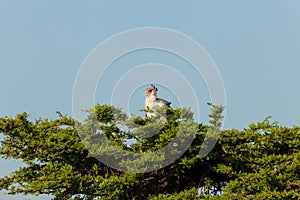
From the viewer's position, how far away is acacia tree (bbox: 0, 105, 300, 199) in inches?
385

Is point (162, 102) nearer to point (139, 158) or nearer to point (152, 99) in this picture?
point (152, 99)

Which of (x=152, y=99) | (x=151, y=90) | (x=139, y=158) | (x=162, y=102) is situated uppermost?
(x=151, y=90)

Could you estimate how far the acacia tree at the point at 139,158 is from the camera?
32.1 feet

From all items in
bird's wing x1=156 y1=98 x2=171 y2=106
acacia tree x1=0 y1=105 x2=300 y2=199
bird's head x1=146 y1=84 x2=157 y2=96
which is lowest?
acacia tree x1=0 y1=105 x2=300 y2=199

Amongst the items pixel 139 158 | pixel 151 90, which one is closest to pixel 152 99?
pixel 151 90

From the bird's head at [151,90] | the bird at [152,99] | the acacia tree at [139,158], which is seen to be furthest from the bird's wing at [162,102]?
the acacia tree at [139,158]

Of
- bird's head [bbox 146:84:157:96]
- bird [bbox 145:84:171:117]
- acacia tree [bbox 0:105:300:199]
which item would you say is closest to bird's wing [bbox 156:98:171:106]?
bird [bbox 145:84:171:117]

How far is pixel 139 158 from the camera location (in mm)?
9805

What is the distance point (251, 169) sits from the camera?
35.0 ft

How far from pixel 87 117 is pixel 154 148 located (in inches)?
59.7

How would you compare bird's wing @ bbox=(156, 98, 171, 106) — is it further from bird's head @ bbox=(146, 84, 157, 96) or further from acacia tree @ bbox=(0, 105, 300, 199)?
acacia tree @ bbox=(0, 105, 300, 199)

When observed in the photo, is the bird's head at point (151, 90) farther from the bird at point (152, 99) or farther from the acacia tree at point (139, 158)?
the acacia tree at point (139, 158)

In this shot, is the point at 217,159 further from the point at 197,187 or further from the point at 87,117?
the point at 87,117

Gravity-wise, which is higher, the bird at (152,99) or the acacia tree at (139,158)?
the bird at (152,99)
